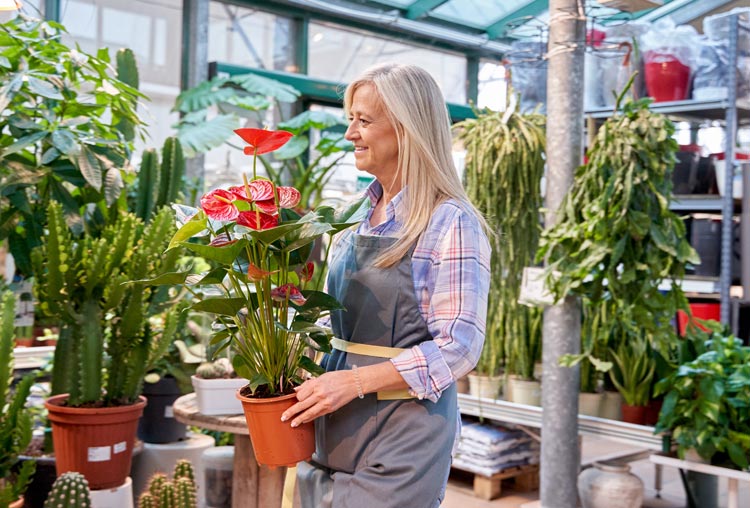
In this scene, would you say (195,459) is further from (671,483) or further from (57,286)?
(671,483)

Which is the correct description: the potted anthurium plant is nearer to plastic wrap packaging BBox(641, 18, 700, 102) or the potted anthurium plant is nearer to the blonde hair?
the blonde hair

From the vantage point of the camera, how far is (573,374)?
3740 mm

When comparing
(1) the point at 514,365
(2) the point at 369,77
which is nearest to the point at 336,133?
(1) the point at 514,365

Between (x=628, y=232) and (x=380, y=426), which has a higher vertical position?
(x=628, y=232)

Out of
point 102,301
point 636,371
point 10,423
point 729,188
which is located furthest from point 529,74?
point 10,423

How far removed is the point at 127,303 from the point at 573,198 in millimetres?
1887

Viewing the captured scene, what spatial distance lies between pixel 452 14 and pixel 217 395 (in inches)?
220

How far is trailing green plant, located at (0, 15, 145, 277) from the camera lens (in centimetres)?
343

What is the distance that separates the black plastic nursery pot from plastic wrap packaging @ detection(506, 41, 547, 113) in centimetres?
250

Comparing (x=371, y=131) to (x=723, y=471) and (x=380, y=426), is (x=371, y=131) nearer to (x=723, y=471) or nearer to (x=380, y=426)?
(x=380, y=426)

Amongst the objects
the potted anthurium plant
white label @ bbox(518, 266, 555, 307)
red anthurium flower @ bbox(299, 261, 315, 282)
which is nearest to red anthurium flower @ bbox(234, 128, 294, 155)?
the potted anthurium plant

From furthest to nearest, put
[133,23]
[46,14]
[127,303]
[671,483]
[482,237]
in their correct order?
[133,23]
[46,14]
[671,483]
[127,303]
[482,237]

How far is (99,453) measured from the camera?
3.31 m

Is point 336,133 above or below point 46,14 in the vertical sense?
below
